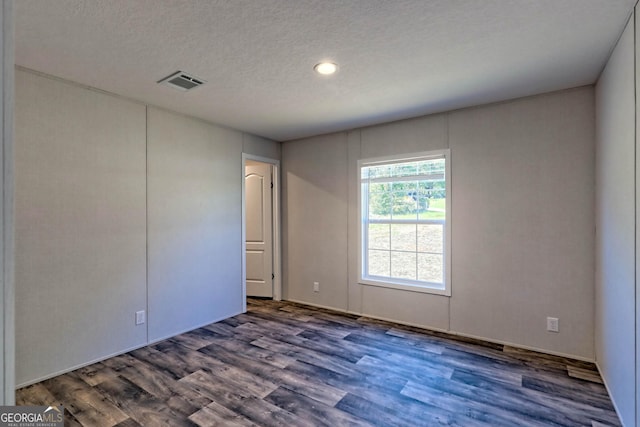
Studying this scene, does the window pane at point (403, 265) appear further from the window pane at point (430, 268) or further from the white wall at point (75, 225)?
the white wall at point (75, 225)

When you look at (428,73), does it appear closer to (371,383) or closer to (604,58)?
(604,58)

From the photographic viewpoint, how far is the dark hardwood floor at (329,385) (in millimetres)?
2049

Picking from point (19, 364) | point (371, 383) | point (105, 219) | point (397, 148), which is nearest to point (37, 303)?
A: point (19, 364)

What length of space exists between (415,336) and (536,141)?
87.8 inches

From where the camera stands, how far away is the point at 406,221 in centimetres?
374

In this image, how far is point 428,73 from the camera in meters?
2.50

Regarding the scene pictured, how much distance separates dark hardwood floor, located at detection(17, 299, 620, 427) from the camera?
6.72 feet

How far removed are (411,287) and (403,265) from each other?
271 mm

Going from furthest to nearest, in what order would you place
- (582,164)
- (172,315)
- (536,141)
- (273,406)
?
(172,315) < (536,141) < (582,164) < (273,406)

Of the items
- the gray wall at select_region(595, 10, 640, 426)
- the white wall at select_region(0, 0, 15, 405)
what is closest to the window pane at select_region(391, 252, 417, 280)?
the gray wall at select_region(595, 10, 640, 426)

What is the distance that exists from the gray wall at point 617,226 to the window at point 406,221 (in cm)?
124

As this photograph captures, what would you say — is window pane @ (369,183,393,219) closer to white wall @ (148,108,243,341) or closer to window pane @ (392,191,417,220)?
window pane @ (392,191,417,220)

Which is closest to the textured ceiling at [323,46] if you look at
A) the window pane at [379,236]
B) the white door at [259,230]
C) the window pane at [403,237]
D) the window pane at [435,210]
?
the window pane at [435,210]

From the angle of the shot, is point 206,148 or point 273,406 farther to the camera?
point 206,148
